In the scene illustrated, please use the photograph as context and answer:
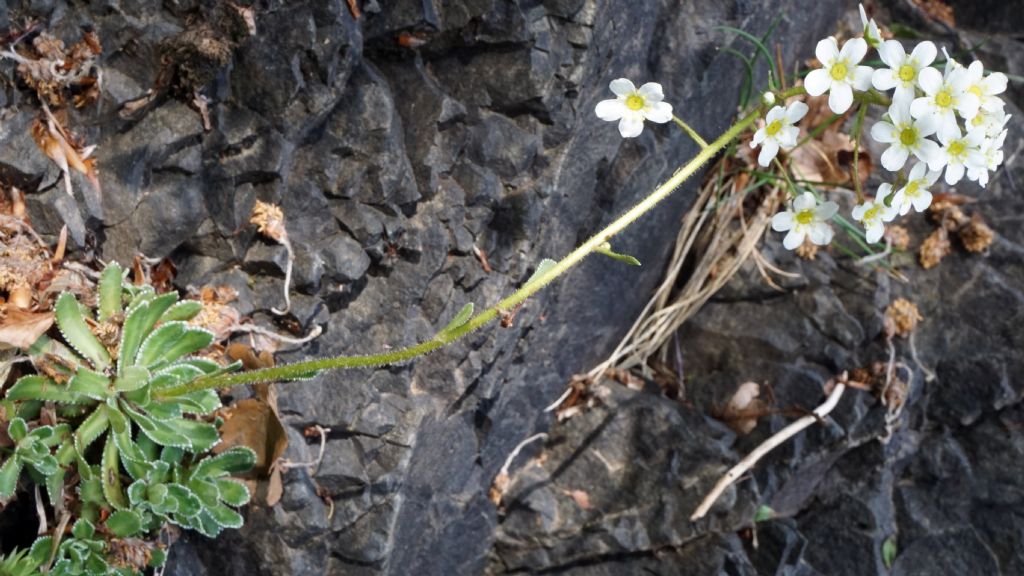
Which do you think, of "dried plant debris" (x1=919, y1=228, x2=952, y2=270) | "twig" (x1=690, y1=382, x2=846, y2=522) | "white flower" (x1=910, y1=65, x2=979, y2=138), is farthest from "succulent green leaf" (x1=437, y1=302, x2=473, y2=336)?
"dried plant debris" (x1=919, y1=228, x2=952, y2=270)

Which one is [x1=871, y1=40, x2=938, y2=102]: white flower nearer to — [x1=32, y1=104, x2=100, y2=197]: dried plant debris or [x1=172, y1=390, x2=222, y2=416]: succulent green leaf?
[x1=172, y1=390, x2=222, y2=416]: succulent green leaf

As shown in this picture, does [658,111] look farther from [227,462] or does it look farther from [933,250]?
[933,250]

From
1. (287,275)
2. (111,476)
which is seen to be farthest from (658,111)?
(111,476)

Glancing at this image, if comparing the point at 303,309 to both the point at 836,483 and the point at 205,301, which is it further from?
the point at 836,483

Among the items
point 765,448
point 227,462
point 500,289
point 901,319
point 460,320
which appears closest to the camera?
point 460,320

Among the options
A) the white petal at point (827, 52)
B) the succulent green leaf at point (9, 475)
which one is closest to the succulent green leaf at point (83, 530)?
the succulent green leaf at point (9, 475)

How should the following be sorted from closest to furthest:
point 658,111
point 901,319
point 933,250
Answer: point 658,111
point 901,319
point 933,250
